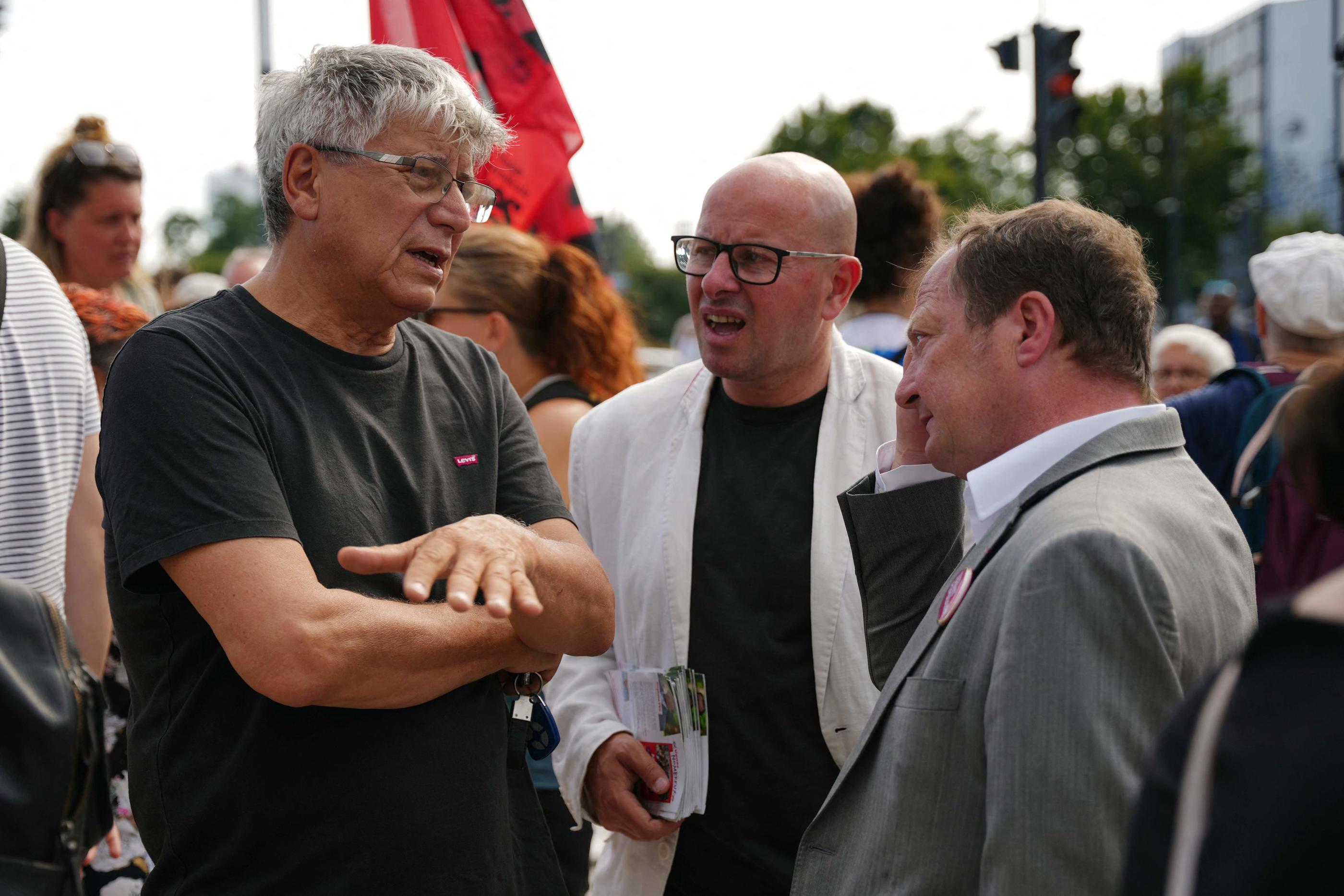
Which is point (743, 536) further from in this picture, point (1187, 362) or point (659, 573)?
point (1187, 362)

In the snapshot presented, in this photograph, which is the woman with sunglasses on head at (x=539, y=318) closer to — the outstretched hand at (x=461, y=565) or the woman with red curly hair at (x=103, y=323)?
the woman with red curly hair at (x=103, y=323)

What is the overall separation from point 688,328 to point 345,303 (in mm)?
14774

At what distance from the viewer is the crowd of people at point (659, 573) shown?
1601 mm

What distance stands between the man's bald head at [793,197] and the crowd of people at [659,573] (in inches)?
0.5

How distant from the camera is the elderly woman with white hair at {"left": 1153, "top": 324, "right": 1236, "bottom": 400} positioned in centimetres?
702

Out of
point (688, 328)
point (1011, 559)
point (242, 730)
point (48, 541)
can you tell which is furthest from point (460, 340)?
point (688, 328)

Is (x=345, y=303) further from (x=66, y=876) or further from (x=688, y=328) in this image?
(x=688, y=328)

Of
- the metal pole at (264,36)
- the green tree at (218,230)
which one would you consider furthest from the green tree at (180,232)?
the metal pole at (264,36)

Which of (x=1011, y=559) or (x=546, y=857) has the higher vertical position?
(x=1011, y=559)

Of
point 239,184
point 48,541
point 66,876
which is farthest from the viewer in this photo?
point 239,184

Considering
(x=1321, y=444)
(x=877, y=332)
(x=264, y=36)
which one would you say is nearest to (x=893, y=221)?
(x=877, y=332)

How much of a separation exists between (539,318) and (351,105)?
79.0 inches

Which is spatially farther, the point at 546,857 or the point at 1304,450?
the point at 546,857

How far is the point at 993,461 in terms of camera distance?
2.02m
